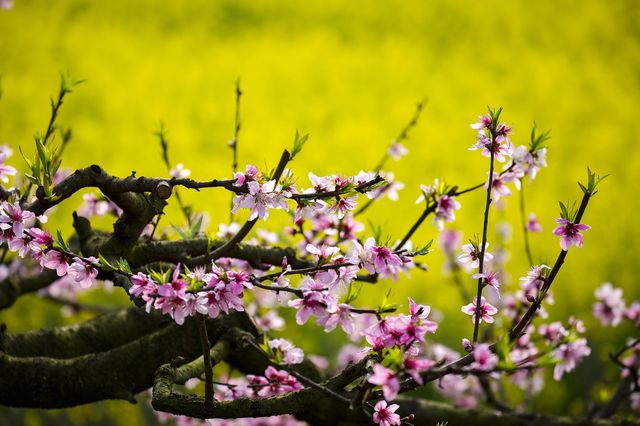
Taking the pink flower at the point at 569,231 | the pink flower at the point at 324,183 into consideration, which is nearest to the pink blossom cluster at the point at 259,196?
the pink flower at the point at 324,183

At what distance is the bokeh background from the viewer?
628 centimetres

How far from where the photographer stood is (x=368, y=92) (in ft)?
25.2

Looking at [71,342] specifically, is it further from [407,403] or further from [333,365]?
[333,365]

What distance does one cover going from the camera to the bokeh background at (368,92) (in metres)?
6.28

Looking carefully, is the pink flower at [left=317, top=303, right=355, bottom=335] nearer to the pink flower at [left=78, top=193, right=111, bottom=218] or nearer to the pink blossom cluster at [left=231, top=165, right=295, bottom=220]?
the pink blossom cluster at [left=231, top=165, right=295, bottom=220]

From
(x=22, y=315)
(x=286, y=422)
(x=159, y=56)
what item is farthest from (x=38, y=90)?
(x=286, y=422)

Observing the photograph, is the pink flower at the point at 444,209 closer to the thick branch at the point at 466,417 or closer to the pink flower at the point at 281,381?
the pink flower at the point at 281,381

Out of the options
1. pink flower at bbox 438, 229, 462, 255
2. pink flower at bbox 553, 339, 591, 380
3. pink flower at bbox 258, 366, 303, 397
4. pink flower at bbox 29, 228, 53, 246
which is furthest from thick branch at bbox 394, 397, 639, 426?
pink flower at bbox 438, 229, 462, 255

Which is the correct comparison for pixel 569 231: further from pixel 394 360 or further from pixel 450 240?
pixel 450 240

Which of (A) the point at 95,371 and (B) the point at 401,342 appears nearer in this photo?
(B) the point at 401,342

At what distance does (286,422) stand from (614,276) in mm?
3916

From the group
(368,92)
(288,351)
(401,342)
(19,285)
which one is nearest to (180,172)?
(19,285)

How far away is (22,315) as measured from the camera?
491 cm

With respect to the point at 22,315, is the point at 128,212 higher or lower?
lower
